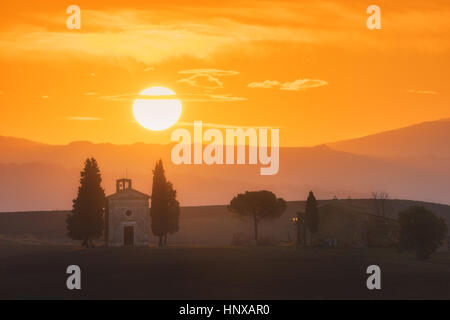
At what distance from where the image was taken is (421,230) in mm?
92375

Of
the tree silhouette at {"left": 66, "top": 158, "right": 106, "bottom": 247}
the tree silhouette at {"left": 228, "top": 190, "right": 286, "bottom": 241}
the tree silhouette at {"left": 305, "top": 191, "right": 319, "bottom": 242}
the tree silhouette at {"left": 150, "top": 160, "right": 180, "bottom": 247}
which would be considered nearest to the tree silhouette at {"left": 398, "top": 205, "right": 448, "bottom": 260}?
the tree silhouette at {"left": 305, "top": 191, "right": 319, "bottom": 242}

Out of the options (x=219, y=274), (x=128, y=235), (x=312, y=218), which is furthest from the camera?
(x=312, y=218)

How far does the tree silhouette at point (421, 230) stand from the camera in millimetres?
92188

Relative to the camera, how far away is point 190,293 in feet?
215

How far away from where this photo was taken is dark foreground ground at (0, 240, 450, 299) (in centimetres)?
6575

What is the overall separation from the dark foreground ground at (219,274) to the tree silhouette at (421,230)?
1.33m

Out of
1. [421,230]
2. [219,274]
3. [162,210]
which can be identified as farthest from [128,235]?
[421,230]

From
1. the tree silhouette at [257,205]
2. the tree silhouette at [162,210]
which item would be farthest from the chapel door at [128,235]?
the tree silhouette at [257,205]

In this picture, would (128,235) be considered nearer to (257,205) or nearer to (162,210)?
(162,210)

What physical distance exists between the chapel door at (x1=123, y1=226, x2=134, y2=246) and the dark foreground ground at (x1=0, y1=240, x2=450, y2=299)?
732 cm

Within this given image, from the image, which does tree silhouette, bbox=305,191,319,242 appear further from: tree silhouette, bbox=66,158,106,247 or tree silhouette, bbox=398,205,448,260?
tree silhouette, bbox=66,158,106,247

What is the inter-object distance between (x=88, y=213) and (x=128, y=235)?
532 cm
